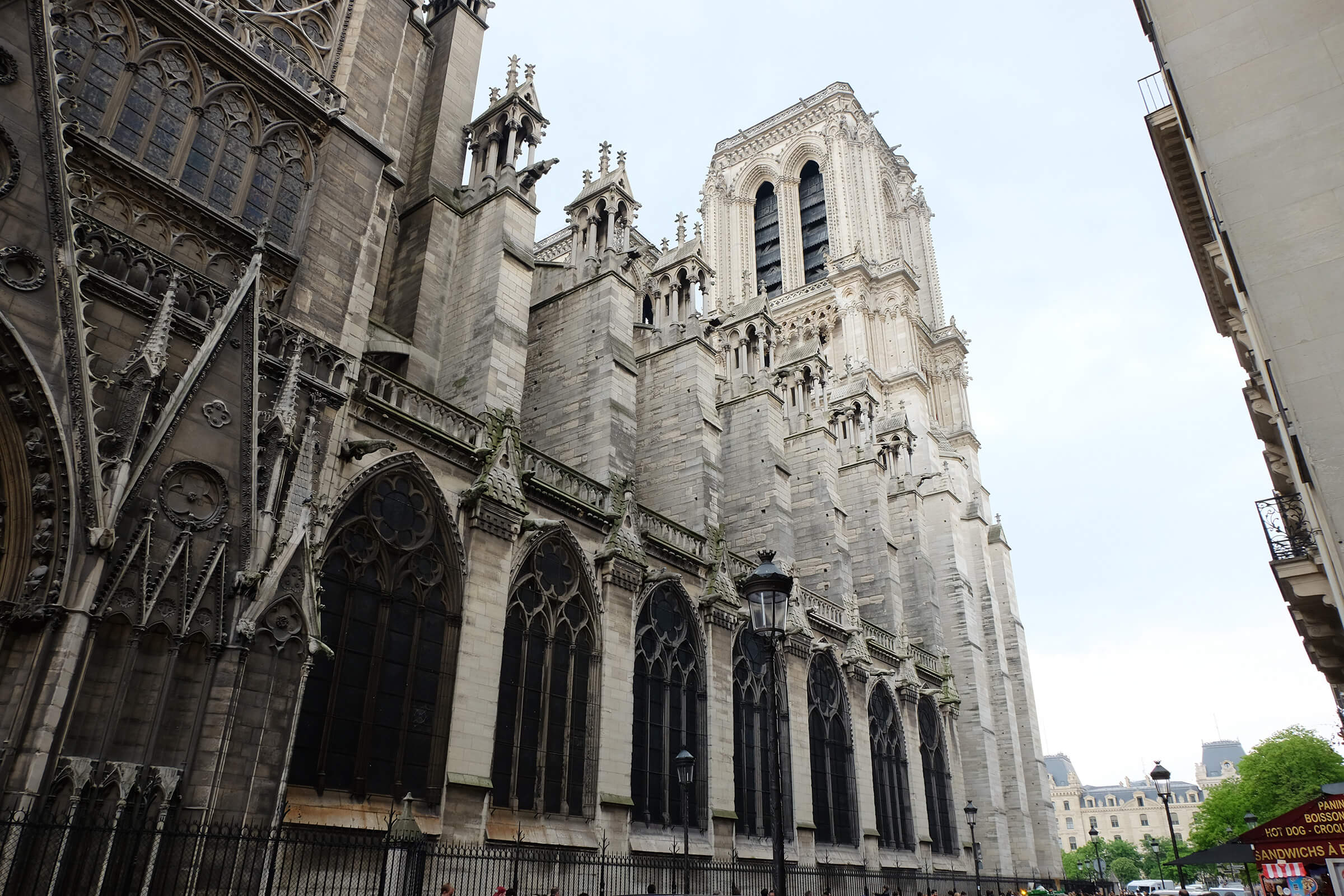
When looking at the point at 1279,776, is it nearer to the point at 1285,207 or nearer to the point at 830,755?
the point at 830,755

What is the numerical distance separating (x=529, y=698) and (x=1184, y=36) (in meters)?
16.6

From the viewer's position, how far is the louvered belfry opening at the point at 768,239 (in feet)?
180

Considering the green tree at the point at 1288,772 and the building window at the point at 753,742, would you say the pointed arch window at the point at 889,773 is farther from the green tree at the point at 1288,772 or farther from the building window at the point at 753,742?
the green tree at the point at 1288,772

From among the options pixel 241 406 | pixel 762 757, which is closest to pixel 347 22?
pixel 241 406

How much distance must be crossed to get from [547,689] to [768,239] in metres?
46.4

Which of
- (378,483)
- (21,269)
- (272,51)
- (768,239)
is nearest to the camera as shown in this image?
(21,269)

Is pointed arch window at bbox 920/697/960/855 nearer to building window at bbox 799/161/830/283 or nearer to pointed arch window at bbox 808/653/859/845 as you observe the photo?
pointed arch window at bbox 808/653/859/845

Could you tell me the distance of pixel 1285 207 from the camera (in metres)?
13.3

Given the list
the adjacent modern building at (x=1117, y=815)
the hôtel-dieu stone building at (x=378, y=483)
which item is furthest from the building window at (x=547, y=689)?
the adjacent modern building at (x=1117, y=815)

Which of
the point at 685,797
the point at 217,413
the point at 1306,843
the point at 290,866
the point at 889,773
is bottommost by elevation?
the point at 290,866

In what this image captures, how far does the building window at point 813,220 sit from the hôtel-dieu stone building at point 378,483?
24.1m

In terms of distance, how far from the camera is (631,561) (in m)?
18.1

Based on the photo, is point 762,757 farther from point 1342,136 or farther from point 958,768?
point 1342,136

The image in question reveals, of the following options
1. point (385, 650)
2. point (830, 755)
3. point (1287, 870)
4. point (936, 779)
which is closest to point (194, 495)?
point (385, 650)
